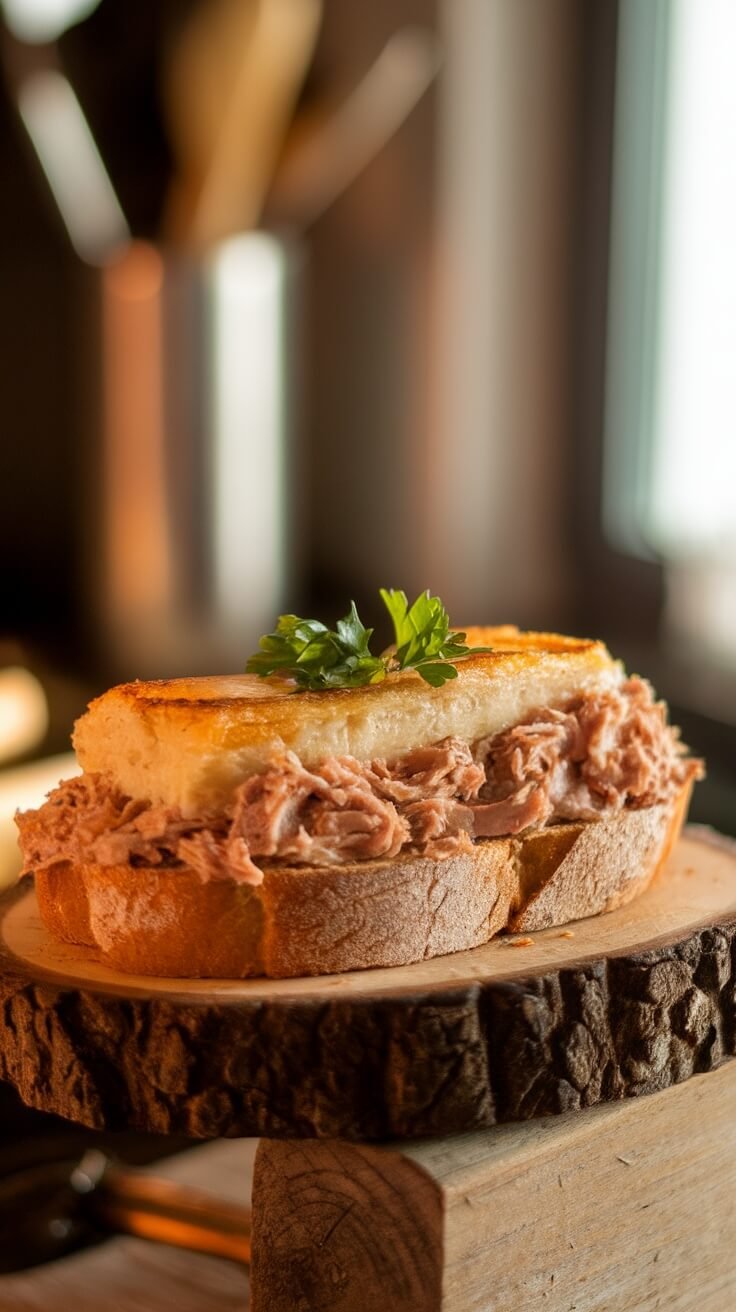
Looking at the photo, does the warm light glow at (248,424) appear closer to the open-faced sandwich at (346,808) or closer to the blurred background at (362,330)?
the blurred background at (362,330)

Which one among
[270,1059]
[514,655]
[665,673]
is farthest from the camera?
[665,673]

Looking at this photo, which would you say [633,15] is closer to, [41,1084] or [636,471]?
[636,471]

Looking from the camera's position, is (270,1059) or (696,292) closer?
(270,1059)

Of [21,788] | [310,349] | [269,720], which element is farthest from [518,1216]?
[310,349]

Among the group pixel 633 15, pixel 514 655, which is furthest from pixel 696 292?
pixel 514 655

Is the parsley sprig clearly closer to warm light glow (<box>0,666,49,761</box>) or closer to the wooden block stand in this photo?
the wooden block stand

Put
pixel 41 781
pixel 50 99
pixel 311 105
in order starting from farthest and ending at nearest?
1. pixel 311 105
2. pixel 50 99
3. pixel 41 781

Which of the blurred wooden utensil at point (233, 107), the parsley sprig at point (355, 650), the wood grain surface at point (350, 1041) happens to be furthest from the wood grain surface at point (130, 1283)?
the blurred wooden utensil at point (233, 107)

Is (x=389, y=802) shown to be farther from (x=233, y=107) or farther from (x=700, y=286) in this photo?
(x=700, y=286)
